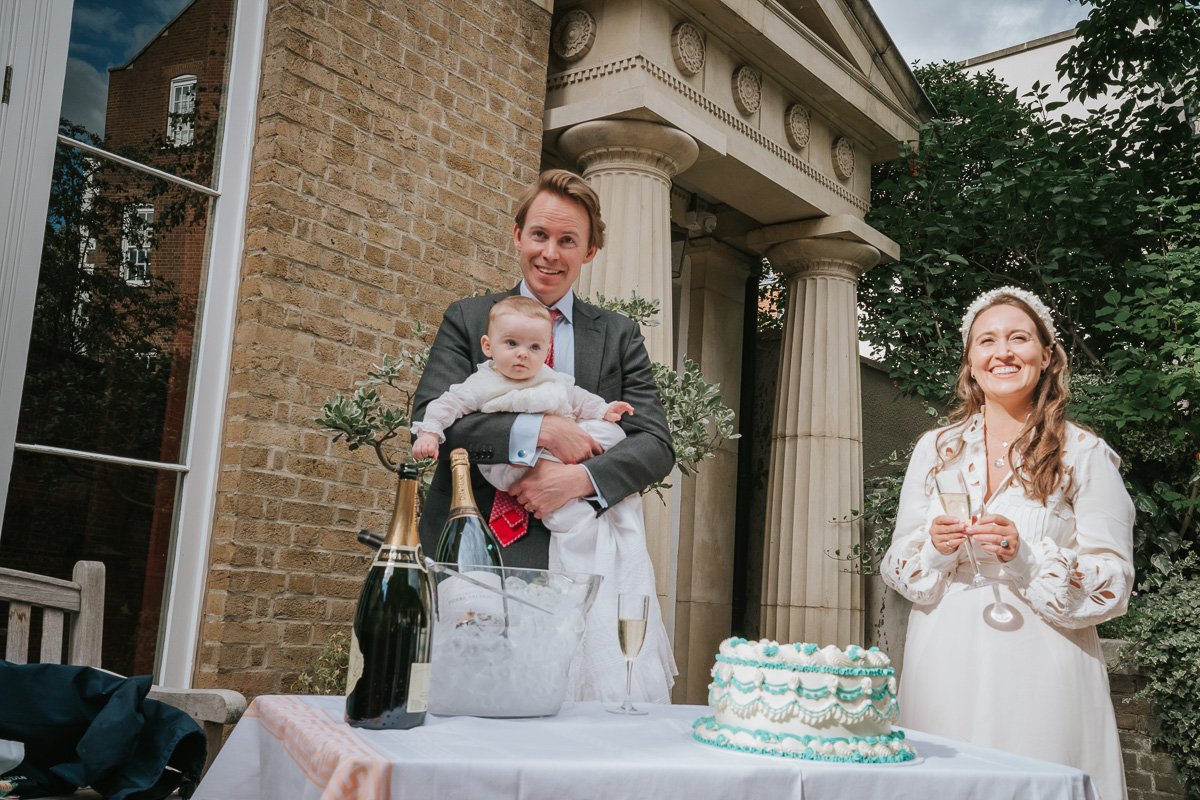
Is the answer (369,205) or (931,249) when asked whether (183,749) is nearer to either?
(369,205)

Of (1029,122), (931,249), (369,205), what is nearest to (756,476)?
(931,249)

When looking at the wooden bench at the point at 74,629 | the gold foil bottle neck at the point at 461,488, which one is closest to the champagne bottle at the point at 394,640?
the gold foil bottle neck at the point at 461,488

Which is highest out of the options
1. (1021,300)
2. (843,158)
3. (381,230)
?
(843,158)

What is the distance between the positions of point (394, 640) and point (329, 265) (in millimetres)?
3323

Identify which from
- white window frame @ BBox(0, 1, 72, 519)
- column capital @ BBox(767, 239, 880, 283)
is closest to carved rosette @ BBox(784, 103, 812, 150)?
column capital @ BBox(767, 239, 880, 283)

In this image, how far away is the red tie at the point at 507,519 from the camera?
214 cm

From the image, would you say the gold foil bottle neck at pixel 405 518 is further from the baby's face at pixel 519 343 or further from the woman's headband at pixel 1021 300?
the woman's headband at pixel 1021 300

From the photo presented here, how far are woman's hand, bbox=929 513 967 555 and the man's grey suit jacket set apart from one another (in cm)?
62

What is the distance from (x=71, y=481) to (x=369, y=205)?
1724 mm

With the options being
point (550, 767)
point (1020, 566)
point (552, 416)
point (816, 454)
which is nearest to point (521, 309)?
point (552, 416)

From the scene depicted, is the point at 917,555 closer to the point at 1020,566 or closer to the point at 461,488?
the point at 1020,566

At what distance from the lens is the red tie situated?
7.02 feet

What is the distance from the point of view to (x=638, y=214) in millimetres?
5492

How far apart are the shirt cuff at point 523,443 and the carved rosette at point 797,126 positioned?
5218 mm
